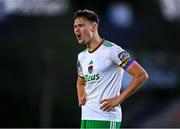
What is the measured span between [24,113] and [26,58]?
15.2 feet

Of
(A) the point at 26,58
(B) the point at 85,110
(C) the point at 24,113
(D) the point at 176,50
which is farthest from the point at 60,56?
(B) the point at 85,110

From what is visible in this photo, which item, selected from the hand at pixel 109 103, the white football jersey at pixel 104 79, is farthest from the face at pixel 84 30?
the hand at pixel 109 103

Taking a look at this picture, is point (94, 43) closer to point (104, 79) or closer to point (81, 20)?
point (81, 20)

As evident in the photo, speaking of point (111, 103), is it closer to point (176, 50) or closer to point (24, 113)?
point (24, 113)

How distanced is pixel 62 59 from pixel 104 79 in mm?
33828

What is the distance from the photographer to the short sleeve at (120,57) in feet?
23.7

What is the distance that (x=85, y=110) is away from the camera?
24.2 feet

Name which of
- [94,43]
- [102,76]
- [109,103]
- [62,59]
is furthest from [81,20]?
[62,59]

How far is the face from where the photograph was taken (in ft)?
24.0

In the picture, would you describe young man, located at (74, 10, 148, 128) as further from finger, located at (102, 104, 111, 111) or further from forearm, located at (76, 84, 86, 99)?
forearm, located at (76, 84, 86, 99)

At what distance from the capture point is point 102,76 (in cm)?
729

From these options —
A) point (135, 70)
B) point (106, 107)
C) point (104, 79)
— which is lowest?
point (106, 107)

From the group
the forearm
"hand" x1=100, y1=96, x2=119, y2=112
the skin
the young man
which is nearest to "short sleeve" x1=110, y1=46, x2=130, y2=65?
the young man

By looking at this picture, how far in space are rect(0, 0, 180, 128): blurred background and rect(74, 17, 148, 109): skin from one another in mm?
21642
